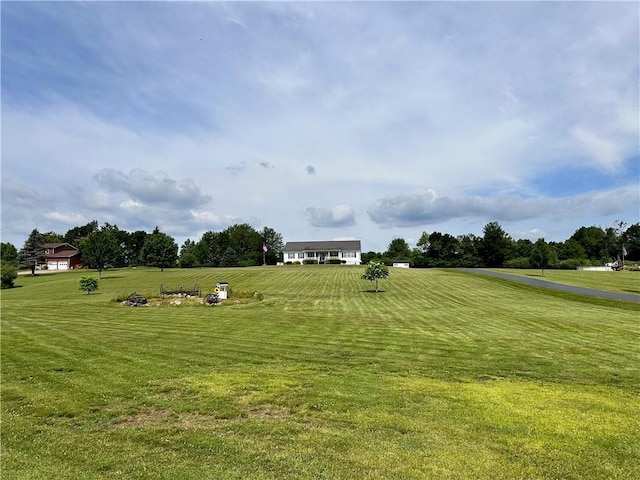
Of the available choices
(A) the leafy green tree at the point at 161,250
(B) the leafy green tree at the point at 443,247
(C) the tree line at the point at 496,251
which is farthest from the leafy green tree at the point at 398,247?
(A) the leafy green tree at the point at 161,250

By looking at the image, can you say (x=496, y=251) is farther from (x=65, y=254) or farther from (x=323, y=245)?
(x=65, y=254)

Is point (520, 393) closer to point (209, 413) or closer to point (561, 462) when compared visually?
point (561, 462)

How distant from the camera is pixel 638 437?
7.20 m

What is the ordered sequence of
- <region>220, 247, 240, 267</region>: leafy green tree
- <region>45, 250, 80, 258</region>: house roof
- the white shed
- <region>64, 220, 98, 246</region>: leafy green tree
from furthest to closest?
<region>64, 220, 98, 246</region>: leafy green tree
<region>220, 247, 240, 267</region>: leafy green tree
<region>45, 250, 80, 258</region>: house roof
the white shed

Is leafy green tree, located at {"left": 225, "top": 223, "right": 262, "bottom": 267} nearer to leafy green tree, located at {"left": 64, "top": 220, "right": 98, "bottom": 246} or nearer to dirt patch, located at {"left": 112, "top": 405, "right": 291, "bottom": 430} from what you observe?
leafy green tree, located at {"left": 64, "top": 220, "right": 98, "bottom": 246}

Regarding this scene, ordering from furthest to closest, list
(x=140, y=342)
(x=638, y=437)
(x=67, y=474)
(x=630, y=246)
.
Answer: (x=630, y=246), (x=140, y=342), (x=638, y=437), (x=67, y=474)

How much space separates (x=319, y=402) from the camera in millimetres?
9320

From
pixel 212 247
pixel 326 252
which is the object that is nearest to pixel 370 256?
pixel 326 252

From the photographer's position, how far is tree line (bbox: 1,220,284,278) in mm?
76269

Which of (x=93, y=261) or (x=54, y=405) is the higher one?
(x=93, y=261)


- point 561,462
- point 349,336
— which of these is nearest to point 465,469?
point 561,462

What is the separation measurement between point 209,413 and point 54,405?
3.67 m

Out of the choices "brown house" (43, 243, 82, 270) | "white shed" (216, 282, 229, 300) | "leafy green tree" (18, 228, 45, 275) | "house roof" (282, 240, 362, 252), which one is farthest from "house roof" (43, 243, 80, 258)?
"white shed" (216, 282, 229, 300)

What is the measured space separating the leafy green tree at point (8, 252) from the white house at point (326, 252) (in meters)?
69.3
